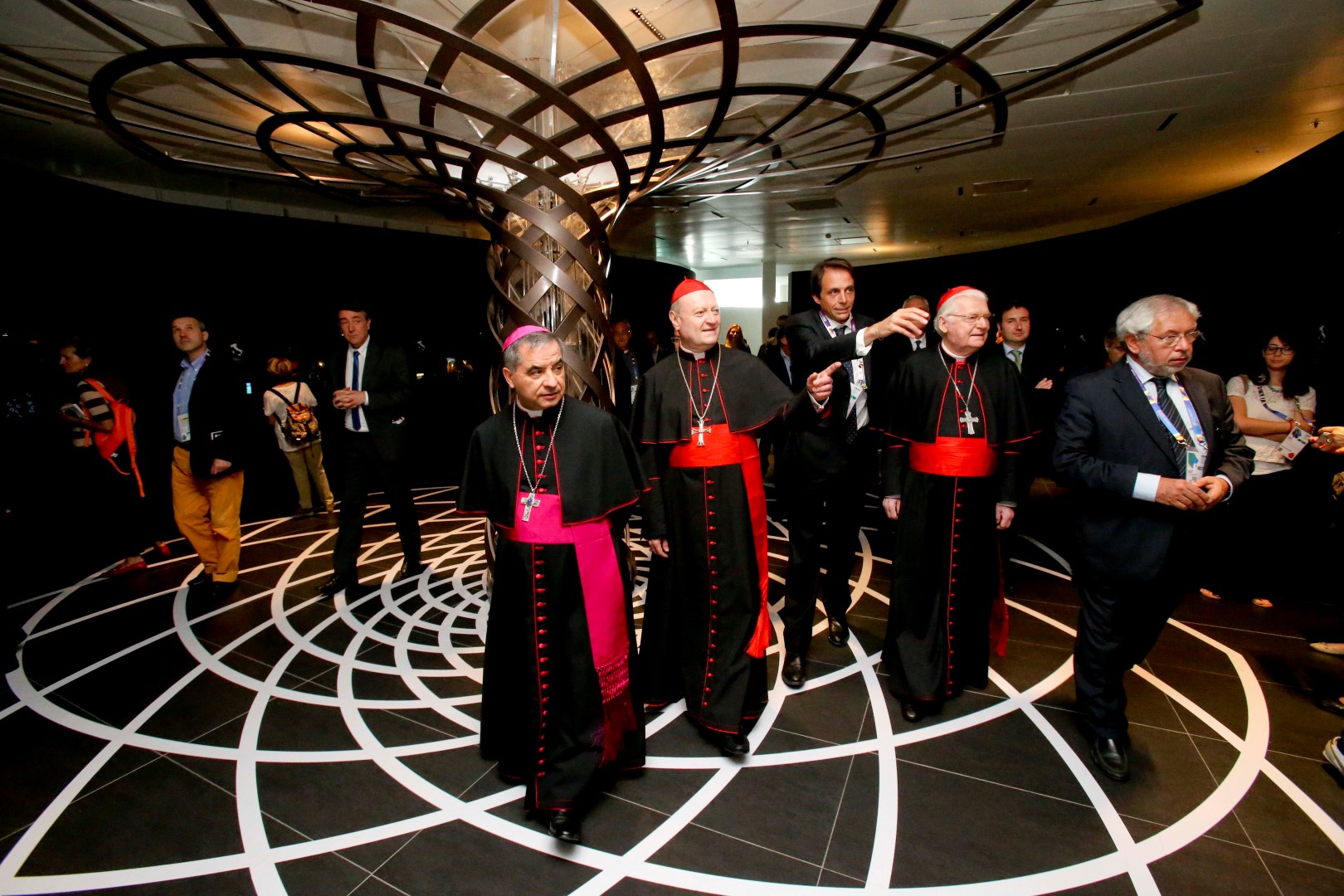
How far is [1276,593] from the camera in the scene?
3.90m

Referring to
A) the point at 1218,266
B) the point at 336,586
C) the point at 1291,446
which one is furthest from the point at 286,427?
the point at 1218,266

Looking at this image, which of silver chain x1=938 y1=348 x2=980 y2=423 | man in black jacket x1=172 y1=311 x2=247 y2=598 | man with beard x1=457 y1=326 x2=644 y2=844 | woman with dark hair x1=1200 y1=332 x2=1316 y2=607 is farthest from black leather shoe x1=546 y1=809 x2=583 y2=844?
woman with dark hair x1=1200 y1=332 x2=1316 y2=607

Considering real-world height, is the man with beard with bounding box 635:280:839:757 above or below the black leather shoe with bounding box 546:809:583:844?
above

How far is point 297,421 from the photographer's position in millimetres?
5500

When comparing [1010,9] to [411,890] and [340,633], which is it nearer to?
[411,890]

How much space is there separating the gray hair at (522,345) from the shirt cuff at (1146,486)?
7.18ft

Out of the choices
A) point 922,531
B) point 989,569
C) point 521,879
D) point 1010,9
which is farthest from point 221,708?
point 1010,9

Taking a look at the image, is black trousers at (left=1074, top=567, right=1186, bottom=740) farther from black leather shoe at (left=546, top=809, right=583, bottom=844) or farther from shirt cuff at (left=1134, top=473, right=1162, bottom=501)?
black leather shoe at (left=546, top=809, right=583, bottom=844)

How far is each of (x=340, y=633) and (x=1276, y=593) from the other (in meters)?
6.27

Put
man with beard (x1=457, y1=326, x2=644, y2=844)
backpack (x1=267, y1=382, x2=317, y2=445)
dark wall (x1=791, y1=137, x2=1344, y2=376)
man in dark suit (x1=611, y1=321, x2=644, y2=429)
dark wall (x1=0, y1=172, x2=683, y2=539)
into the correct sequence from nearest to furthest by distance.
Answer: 1. man with beard (x1=457, y1=326, x2=644, y2=844)
2. dark wall (x1=791, y1=137, x2=1344, y2=376)
3. backpack (x1=267, y1=382, x2=317, y2=445)
4. dark wall (x1=0, y1=172, x2=683, y2=539)
5. man in dark suit (x1=611, y1=321, x2=644, y2=429)

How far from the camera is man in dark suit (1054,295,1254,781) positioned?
2.12m

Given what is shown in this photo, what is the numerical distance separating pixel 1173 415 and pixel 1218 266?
23.6ft

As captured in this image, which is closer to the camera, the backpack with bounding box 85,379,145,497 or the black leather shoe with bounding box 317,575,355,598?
the black leather shoe with bounding box 317,575,355,598

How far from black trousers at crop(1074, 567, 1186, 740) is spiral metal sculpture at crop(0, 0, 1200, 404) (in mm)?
2223
